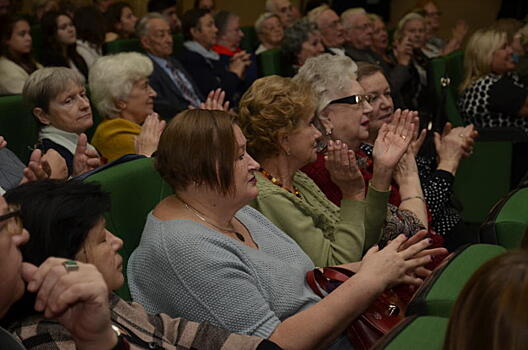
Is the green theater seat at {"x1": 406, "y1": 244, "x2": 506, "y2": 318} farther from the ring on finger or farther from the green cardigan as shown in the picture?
the green cardigan

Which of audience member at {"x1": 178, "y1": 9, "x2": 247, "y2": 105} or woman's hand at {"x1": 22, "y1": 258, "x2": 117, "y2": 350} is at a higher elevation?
woman's hand at {"x1": 22, "y1": 258, "x2": 117, "y2": 350}

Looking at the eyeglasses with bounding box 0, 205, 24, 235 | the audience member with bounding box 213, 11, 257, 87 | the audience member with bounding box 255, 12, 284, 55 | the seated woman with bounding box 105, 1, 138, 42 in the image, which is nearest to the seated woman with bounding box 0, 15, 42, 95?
the audience member with bounding box 213, 11, 257, 87

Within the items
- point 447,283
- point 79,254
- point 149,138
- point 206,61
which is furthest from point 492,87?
point 79,254

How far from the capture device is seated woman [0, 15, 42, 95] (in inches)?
168

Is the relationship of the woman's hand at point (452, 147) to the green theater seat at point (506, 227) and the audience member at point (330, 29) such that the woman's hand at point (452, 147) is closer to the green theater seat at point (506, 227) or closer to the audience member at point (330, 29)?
the green theater seat at point (506, 227)

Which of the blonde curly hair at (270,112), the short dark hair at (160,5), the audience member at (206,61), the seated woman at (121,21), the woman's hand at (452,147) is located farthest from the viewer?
the short dark hair at (160,5)

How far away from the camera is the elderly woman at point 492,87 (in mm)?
4203

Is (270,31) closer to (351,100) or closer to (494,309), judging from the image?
(351,100)

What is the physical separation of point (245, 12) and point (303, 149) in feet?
25.4

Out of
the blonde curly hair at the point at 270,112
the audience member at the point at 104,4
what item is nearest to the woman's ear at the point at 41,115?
the blonde curly hair at the point at 270,112

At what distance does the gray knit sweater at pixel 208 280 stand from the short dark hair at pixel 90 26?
393 cm

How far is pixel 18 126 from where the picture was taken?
2865 millimetres

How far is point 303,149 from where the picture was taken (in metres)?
2.36

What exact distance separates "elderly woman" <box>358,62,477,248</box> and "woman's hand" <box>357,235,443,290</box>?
31.6 inches
